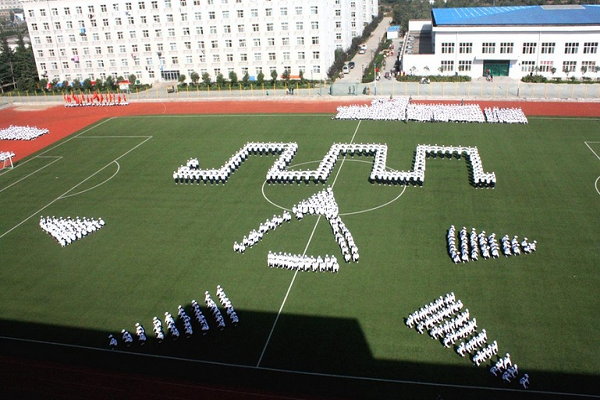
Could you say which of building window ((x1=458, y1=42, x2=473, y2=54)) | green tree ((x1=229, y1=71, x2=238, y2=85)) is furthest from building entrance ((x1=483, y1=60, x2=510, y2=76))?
green tree ((x1=229, y1=71, x2=238, y2=85))

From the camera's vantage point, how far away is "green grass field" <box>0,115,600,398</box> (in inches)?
974

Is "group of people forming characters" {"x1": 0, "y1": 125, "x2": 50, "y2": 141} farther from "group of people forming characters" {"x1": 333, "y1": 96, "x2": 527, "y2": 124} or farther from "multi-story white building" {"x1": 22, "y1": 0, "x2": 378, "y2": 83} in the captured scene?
"group of people forming characters" {"x1": 333, "y1": 96, "x2": 527, "y2": 124}

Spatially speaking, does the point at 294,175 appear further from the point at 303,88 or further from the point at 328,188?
the point at 303,88

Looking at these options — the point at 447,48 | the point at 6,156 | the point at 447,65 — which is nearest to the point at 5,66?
the point at 6,156

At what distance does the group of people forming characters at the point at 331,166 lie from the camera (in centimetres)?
4244

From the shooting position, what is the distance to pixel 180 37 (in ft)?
297

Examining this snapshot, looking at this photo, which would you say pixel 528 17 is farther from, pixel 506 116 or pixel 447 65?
pixel 506 116

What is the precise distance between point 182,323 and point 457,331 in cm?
1416

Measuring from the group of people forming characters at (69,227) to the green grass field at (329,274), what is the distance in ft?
2.16

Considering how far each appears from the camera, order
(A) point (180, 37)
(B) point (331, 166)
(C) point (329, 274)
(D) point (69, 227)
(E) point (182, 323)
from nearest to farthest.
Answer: (E) point (182, 323) < (C) point (329, 274) < (D) point (69, 227) < (B) point (331, 166) < (A) point (180, 37)

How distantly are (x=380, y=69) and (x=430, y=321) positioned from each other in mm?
69089

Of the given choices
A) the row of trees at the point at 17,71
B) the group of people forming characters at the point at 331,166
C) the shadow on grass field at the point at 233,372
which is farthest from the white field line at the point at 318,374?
the row of trees at the point at 17,71

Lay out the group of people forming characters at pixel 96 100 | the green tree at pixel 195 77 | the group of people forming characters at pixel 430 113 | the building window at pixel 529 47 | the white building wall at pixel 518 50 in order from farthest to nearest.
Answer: the green tree at pixel 195 77
the group of people forming characters at pixel 96 100
the building window at pixel 529 47
the white building wall at pixel 518 50
the group of people forming characters at pixel 430 113

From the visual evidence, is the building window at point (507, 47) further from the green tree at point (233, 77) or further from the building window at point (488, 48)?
the green tree at point (233, 77)
